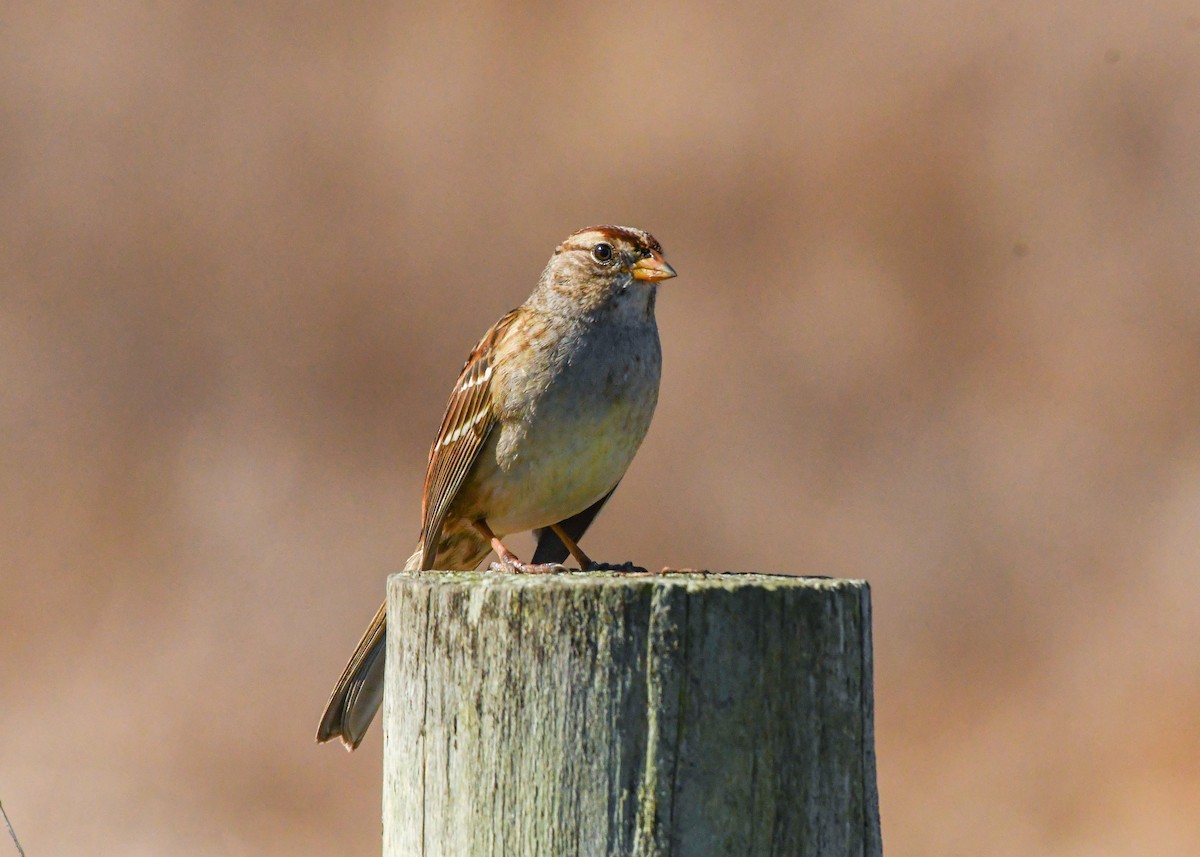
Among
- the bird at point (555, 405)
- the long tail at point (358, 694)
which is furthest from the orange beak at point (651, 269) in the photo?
the long tail at point (358, 694)

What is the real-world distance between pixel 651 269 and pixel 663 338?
25.7 ft

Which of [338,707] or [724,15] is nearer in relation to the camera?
[338,707]

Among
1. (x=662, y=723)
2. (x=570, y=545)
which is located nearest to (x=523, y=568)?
(x=570, y=545)

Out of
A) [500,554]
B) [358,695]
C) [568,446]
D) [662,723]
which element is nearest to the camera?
[662,723]

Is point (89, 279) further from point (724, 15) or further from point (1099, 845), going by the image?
point (1099, 845)

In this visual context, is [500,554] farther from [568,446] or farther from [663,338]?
[663,338]

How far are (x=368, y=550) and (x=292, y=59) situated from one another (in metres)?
4.62

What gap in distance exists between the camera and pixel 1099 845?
994 cm

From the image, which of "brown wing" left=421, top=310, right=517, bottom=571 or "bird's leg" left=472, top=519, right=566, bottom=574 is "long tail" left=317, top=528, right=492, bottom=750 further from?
"brown wing" left=421, top=310, right=517, bottom=571

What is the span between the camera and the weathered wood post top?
2369 millimetres

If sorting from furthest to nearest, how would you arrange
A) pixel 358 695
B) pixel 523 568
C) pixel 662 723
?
pixel 523 568 → pixel 358 695 → pixel 662 723

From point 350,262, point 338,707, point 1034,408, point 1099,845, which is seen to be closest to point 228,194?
point 350,262

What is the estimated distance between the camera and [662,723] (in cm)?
238

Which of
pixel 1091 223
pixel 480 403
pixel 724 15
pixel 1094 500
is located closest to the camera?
pixel 480 403
